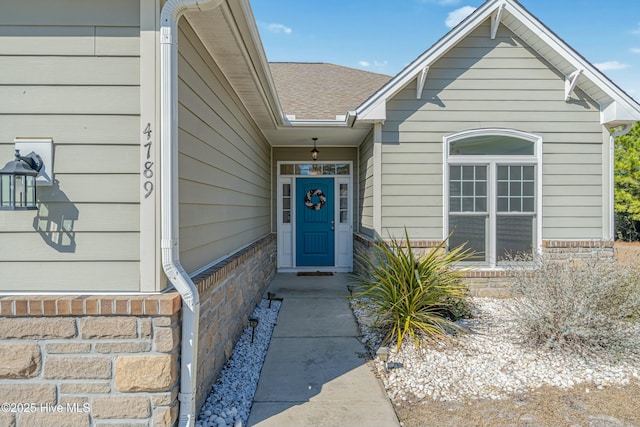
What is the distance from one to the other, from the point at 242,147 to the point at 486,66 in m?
3.63

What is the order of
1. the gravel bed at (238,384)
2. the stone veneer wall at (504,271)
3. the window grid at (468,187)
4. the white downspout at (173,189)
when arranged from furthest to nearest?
the window grid at (468,187), the stone veneer wall at (504,271), the gravel bed at (238,384), the white downspout at (173,189)

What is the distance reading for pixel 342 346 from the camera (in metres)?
3.65

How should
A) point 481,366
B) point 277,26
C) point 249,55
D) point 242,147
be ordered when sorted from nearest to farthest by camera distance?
point 481,366 → point 249,55 → point 242,147 → point 277,26

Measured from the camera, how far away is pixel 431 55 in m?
4.92

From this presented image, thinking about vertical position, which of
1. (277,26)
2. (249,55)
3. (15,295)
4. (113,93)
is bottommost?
(15,295)

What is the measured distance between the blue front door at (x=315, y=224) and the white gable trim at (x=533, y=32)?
2.64 metres

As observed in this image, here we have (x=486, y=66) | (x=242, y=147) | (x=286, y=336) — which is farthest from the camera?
(x=486, y=66)

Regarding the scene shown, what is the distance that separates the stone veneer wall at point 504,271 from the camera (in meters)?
5.14

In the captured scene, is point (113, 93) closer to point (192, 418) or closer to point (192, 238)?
point (192, 238)

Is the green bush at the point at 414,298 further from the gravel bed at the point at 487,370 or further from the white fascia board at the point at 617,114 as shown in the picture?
the white fascia board at the point at 617,114

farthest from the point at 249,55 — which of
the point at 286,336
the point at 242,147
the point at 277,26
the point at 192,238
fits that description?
the point at 277,26

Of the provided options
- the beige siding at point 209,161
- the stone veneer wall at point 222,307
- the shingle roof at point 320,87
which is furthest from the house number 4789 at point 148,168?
the shingle roof at point 320,87

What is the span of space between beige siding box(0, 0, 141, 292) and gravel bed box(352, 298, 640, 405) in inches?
87.8

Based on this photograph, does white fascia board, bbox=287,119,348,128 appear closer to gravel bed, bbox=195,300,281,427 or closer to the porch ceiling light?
gravel bed, bbox=195,300,281,427
